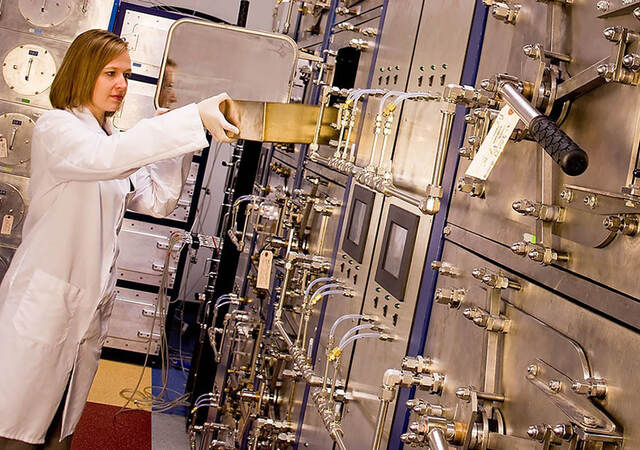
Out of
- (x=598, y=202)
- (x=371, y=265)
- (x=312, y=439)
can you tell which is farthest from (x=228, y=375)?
(x=598, y=202)

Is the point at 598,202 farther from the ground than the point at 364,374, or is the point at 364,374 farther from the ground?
the point at 598,202

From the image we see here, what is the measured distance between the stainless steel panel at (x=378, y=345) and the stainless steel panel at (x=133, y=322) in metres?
3.97

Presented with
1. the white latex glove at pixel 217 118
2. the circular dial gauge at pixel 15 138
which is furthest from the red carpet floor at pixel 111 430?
the white latex glove at pixel 217 118

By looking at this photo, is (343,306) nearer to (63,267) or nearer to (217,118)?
(217,118)

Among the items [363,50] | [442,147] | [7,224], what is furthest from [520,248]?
[7,224]

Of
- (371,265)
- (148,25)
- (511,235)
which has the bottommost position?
(371,265)

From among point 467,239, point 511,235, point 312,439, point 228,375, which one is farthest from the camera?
point 228,375

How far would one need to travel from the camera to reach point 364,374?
1884 mm

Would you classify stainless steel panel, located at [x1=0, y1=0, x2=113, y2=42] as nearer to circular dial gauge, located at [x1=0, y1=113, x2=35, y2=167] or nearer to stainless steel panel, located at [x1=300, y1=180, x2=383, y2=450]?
circular dial gauge, located at [x1=0, y1=113, x2=35, y2=167]

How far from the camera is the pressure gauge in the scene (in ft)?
15.8

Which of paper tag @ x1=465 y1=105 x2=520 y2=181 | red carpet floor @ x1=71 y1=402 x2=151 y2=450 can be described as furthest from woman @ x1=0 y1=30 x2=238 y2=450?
red carpet floor @ x1=71 y1=402 x2=151 y2=450

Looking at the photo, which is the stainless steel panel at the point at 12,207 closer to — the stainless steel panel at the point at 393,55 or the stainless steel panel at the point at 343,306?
the stainless steel panel at the point at 343,306

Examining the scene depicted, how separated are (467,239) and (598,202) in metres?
0.46

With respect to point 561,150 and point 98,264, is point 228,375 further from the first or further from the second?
point 561,150
